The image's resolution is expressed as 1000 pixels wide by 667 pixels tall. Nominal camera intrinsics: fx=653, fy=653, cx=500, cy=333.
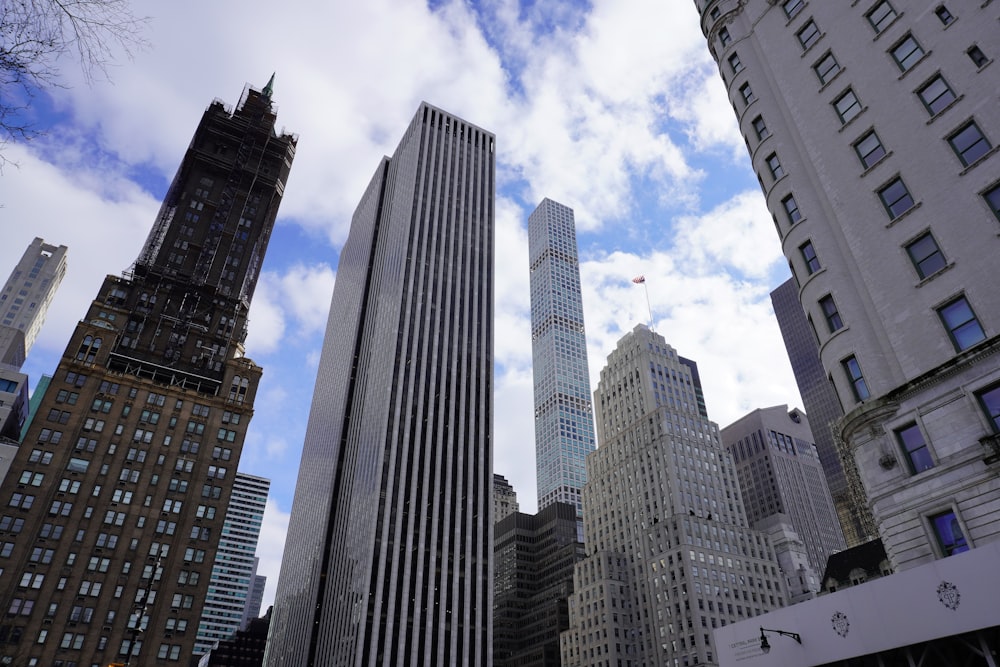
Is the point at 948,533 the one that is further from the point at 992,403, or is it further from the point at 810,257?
the point at 810,257

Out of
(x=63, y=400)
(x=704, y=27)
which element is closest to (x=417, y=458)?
(x=63, y=400)

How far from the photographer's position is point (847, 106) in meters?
38.2

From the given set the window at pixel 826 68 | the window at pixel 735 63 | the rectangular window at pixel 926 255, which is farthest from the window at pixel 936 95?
the window at pixel 735 63

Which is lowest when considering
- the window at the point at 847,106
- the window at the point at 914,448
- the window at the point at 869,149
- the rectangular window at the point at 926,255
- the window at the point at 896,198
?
the window at the point at 914,448

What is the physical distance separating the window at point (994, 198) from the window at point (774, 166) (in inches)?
526

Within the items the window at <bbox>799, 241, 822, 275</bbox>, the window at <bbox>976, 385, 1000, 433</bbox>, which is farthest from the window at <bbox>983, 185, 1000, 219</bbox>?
the window at <bbox>799, 241, 822, 275</bbox>

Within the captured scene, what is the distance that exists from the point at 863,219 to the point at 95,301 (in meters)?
129

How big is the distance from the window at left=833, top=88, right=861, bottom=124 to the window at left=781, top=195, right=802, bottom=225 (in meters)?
5.17

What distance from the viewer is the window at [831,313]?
35.5 metres

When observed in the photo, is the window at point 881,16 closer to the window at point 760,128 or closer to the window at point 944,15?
the window at point 944,15

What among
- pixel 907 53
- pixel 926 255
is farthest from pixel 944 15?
pixel 926 255

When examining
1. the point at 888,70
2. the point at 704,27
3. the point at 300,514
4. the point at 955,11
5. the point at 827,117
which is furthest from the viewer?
the point at 300,514

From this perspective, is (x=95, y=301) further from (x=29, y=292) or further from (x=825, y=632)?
(x=825, y=632)

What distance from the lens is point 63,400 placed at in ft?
342
